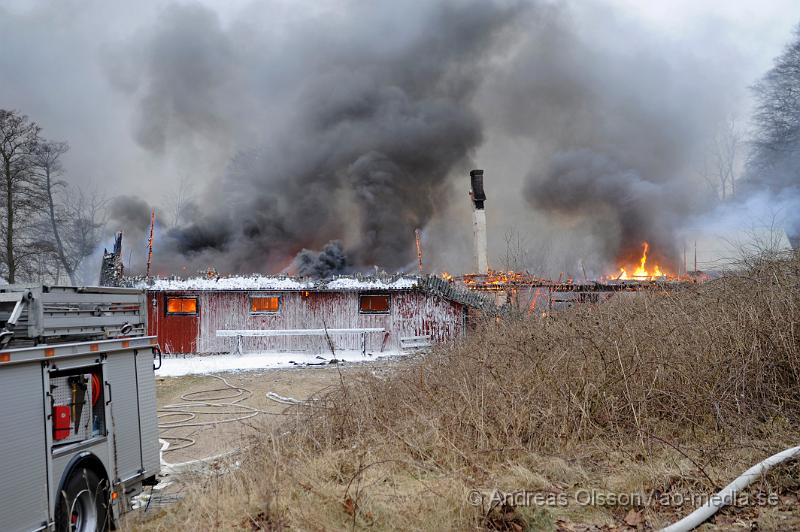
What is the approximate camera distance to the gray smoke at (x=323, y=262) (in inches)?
1150

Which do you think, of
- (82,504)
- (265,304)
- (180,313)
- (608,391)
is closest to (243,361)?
(265,304)

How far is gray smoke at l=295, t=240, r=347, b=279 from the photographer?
29219mm

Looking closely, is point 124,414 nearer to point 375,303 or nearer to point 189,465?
point 189,465

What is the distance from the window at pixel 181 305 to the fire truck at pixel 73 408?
1685 centimetres

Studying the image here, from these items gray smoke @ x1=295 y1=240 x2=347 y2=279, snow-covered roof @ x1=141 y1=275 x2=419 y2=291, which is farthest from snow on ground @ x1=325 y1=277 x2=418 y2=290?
gray smoke @ x1=295 y1=240 x2=347 y2=279

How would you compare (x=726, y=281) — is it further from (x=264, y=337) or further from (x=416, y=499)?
(x=264, y=337)

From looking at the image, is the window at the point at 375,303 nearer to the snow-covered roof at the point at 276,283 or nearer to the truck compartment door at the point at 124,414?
the snow-covered roof at the point at 276,283

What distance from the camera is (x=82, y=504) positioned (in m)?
5.27

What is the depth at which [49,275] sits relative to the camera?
2966 centimetres

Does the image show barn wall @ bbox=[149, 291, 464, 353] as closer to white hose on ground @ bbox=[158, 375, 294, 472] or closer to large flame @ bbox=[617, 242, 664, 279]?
white hose on ground @ bbox=[158, 375, 294, 472]

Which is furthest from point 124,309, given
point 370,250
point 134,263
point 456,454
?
point 134,263

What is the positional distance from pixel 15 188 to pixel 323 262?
14.4 metres

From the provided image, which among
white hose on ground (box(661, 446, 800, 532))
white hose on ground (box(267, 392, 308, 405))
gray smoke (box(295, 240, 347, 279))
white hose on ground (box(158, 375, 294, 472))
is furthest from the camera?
gray smoke (box(295, 240, 347, 279))

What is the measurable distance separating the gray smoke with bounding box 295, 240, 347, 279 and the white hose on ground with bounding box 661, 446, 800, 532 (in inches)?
992
